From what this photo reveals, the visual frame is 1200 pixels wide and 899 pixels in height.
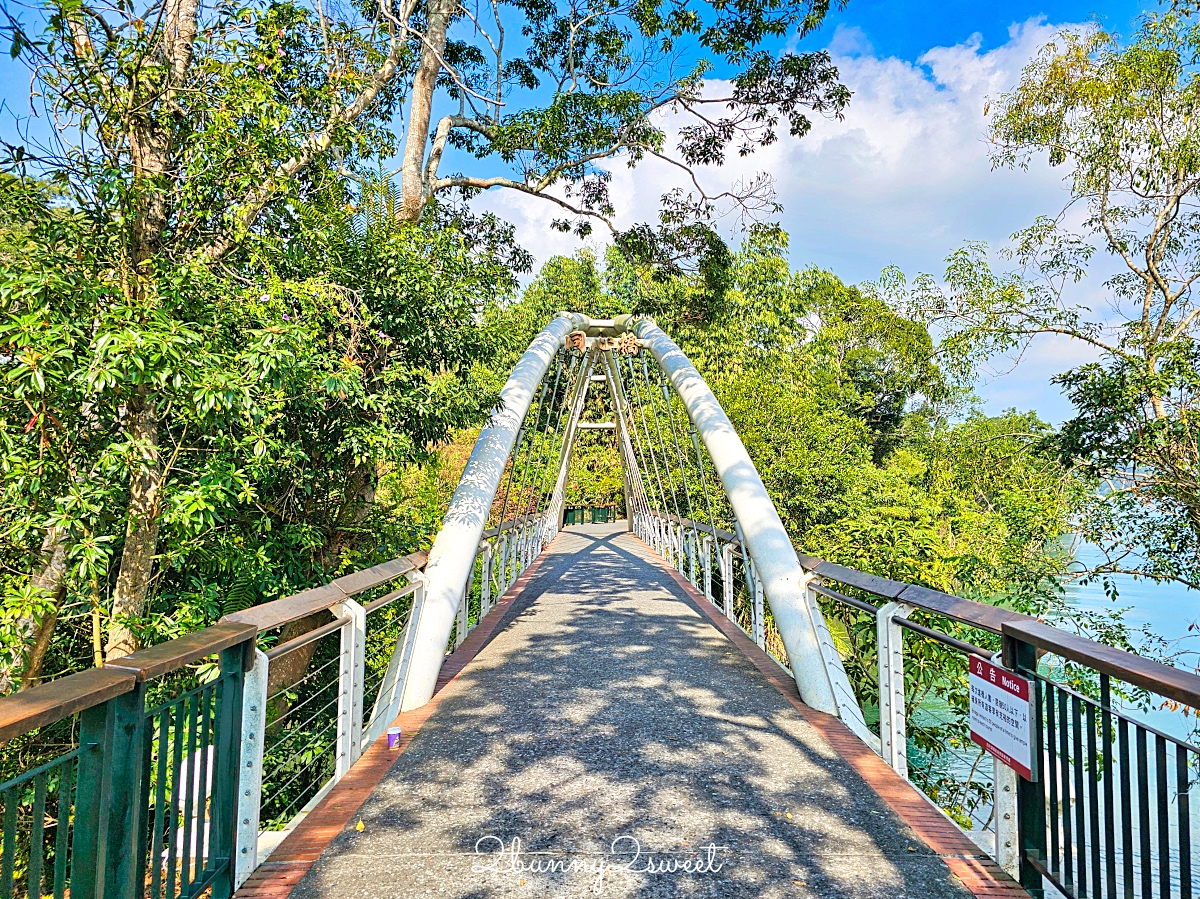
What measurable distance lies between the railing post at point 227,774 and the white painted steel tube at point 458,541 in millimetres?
1854

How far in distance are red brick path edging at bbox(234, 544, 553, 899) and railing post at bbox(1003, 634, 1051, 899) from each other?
224 centimetres

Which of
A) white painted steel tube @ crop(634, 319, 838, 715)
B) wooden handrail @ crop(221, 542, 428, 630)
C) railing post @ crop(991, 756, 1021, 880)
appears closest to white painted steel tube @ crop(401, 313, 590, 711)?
wooden handrail @ crop(221, 542, 428, 630)

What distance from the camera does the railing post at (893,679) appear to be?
10.0 feet

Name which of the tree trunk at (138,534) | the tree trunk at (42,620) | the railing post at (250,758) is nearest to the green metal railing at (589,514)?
the tree trunk at (138,534)

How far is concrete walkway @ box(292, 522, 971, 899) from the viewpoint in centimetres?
222

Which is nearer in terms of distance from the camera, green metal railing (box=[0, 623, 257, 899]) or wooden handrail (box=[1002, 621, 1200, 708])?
green metal railing (box=[0, 623, 257, 899])

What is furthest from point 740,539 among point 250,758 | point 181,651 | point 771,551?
point 181,651

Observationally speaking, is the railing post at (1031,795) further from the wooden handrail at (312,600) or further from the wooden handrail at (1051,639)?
the wooden handrail at (312,600)

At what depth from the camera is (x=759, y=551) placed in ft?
15.6

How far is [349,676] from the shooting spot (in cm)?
302

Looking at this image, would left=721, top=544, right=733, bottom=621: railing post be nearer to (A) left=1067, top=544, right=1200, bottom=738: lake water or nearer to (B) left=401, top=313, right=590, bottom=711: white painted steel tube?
(B) left=401, top=313, right=590, bottom=711: white painted steel tube

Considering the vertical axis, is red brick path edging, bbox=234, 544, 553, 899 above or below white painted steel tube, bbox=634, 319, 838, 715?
below

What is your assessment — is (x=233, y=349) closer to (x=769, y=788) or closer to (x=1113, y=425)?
(x=769, y=788)

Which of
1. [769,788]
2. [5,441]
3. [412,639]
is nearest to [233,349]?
[5,441]
